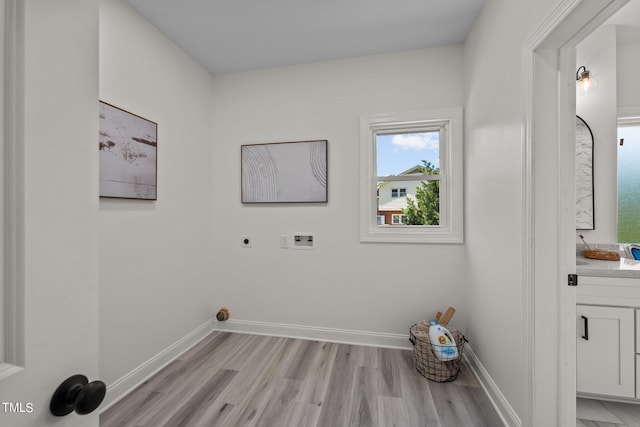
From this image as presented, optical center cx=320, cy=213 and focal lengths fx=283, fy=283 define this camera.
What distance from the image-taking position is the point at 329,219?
256 centimetres

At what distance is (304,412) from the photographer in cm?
166

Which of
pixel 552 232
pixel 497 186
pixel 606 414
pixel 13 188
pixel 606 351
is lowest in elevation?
pixel 606 414

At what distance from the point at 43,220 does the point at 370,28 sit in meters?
2.35

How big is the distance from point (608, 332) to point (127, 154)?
3.09 meters

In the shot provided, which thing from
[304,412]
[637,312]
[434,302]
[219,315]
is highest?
[637,312]

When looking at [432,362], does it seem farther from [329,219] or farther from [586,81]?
[586,81]

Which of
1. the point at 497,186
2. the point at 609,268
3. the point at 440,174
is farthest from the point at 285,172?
the point at 609,268

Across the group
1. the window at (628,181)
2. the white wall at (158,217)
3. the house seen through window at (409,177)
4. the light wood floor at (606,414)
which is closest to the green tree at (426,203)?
the house seen through window at (409,177)

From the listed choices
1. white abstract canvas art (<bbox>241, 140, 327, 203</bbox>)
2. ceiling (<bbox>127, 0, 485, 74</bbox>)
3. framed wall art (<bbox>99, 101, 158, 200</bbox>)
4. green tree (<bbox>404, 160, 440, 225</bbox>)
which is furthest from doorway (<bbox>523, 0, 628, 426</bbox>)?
framed wall art (<bbox>99, 101, 158, 200</bbox>)

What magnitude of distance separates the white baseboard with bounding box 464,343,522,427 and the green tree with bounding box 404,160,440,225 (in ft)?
3.45

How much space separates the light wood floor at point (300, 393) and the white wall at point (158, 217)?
0.98ft

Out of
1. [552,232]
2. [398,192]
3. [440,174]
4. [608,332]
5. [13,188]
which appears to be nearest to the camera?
[13,188]

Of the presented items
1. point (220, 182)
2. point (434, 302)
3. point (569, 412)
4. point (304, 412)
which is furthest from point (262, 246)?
point (569, 412)

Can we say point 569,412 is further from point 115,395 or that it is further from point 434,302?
point 115,395
